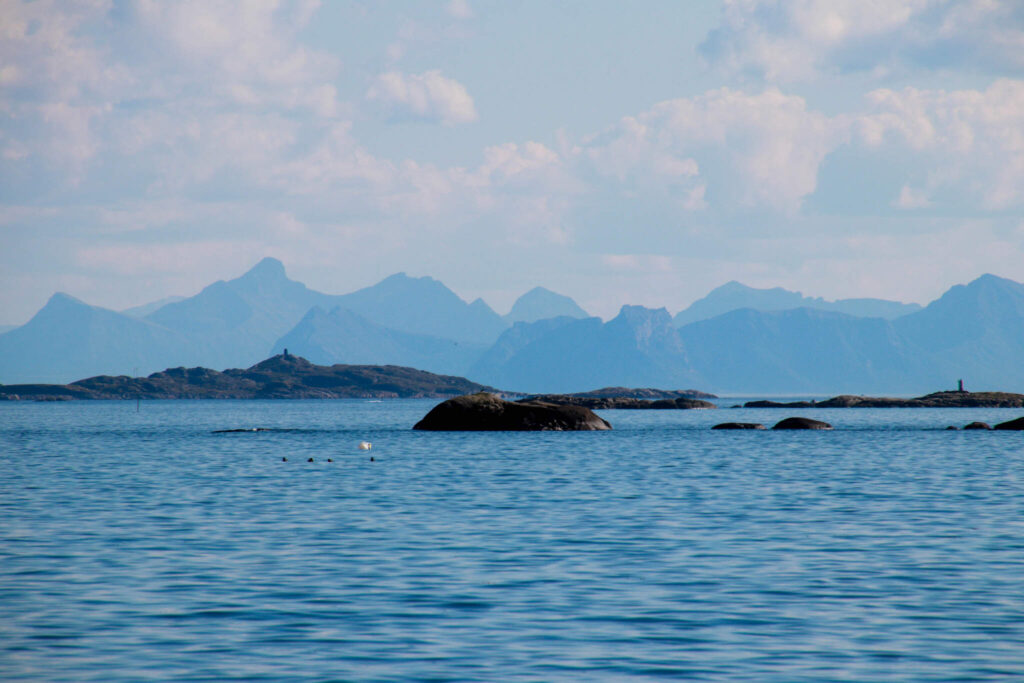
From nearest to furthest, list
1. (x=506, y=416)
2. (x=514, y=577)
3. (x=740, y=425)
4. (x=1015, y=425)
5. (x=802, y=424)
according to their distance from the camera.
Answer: (x=514, y=577) → (x=506, y=416) → (x=1015, y=425) → (x=802, y=424) → (x=740, y=425)

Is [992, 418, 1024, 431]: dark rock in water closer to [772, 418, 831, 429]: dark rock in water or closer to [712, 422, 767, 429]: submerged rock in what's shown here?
[772, 418, 831, 429]: dark rock in water

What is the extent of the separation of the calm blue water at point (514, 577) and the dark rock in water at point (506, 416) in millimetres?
30627

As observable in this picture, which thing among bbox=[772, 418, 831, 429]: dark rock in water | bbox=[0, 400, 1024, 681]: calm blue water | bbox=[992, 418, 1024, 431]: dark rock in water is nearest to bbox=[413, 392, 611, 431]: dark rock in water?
bbox=[772, 418, 831, 429]: dark rock in water

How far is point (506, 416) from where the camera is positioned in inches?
2948

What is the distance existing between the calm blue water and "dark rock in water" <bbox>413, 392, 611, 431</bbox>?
100ft

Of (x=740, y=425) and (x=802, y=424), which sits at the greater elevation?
(x=802, y=424)

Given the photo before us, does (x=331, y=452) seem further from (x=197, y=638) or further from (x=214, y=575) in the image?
(x=197, y=638)

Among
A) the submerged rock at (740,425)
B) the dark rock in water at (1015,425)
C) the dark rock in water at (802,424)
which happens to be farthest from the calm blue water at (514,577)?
the submerged rock at (740,425)

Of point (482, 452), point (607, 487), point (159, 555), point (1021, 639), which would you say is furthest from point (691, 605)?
point (482, 452)

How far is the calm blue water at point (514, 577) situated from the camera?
1383 centimetres

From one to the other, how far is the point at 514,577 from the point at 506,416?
180 ft

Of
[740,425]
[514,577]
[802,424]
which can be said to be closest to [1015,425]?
[802,424]

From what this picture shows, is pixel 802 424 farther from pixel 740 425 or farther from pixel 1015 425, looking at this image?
pixel 1015 425

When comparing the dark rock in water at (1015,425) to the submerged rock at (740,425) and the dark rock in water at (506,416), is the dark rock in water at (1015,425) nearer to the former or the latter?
the submerged rock at (740,425)
